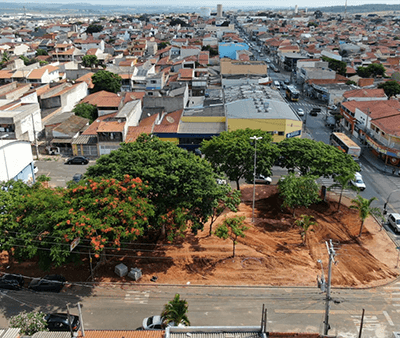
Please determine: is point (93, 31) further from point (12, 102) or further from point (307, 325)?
point (307, 325)

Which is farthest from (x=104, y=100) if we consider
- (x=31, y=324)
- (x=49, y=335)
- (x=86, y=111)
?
(x=49, y=335)

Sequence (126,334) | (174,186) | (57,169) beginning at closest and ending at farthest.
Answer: (126,334) < (174,186) < (57,169)

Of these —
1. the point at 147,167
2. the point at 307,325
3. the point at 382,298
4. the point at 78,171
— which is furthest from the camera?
the point at 78,171

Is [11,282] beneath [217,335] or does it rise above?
beneath

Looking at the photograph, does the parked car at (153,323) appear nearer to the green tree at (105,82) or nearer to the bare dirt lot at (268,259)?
the bare dirt lot at (268,259)

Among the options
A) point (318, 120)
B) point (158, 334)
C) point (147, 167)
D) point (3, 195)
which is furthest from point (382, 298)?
point (318, 120)

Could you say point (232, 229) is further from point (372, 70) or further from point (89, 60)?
point (372, 70)
